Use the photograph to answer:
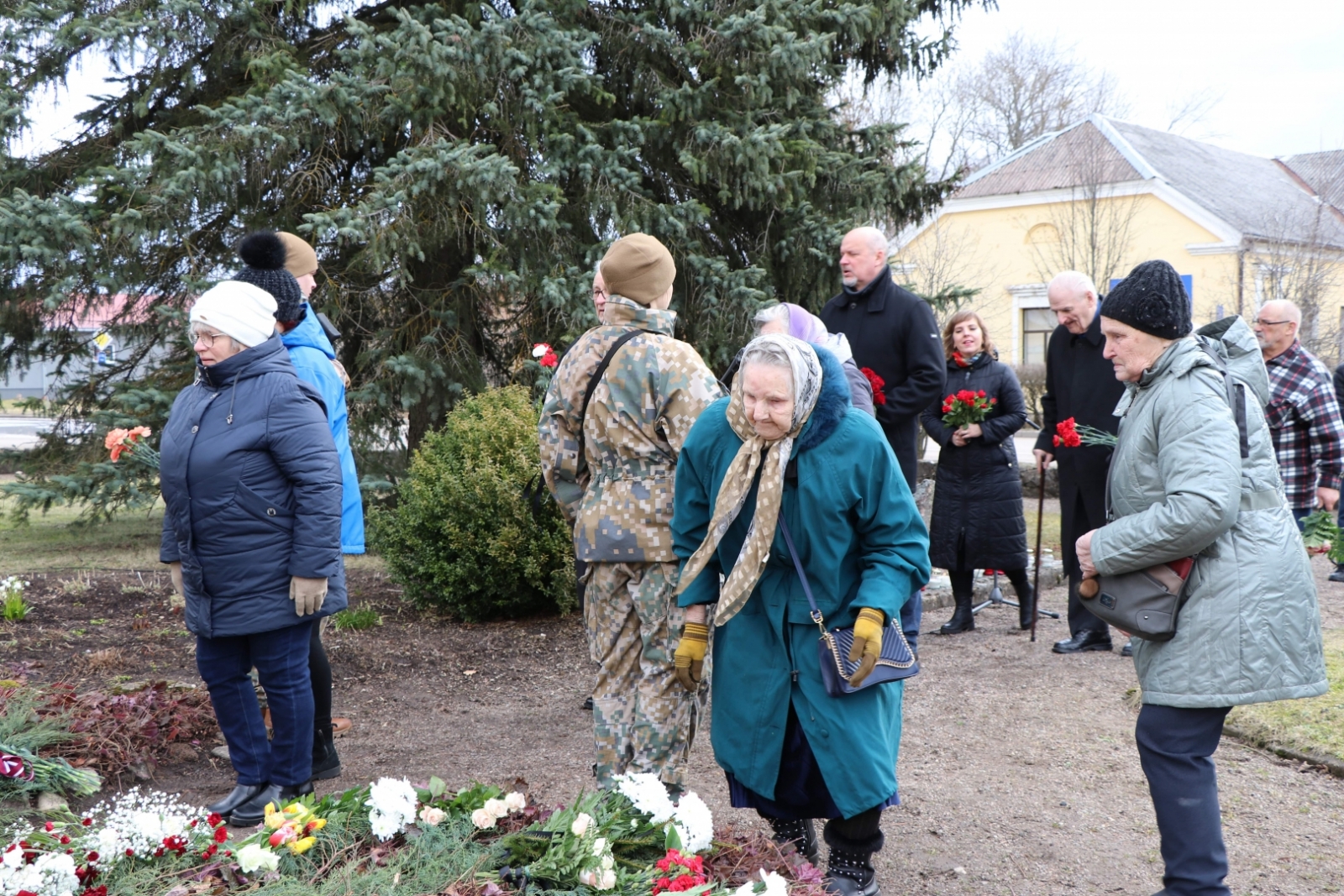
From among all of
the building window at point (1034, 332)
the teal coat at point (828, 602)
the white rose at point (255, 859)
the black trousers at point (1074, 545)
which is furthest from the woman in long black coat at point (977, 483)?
the building window at point (1034, 332)

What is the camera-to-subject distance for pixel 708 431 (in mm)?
3156

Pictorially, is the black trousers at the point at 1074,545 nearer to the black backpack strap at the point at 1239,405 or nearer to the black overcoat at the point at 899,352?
the black overcoat at the point at 899,352

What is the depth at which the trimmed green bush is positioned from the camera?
6703mm

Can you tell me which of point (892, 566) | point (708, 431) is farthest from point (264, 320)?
point (892, 566)

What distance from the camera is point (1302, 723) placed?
4.89 meters

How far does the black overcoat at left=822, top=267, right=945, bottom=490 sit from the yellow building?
1613 centimetres

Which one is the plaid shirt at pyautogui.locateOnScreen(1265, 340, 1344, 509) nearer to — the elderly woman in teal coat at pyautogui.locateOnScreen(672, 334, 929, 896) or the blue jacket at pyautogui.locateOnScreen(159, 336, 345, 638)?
the elderly woman in teal coat at pyautogui.locateOnScreen(672, 334, 929, 896)

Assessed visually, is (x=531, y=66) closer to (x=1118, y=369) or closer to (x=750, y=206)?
(x=750, y=206)

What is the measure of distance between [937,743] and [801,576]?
2.23 metres

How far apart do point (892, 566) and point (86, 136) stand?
9746 millimetres

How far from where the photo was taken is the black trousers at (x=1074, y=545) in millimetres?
6070

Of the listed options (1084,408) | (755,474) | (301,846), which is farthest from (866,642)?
(1084,408)

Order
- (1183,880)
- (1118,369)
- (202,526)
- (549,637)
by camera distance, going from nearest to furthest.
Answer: (1183,880) → (1118,369) → (202,526) → (549,637)

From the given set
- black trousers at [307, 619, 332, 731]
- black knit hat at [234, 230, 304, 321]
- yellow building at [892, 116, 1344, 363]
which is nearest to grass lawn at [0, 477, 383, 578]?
black trousers at [307, 619, 332, 731]
